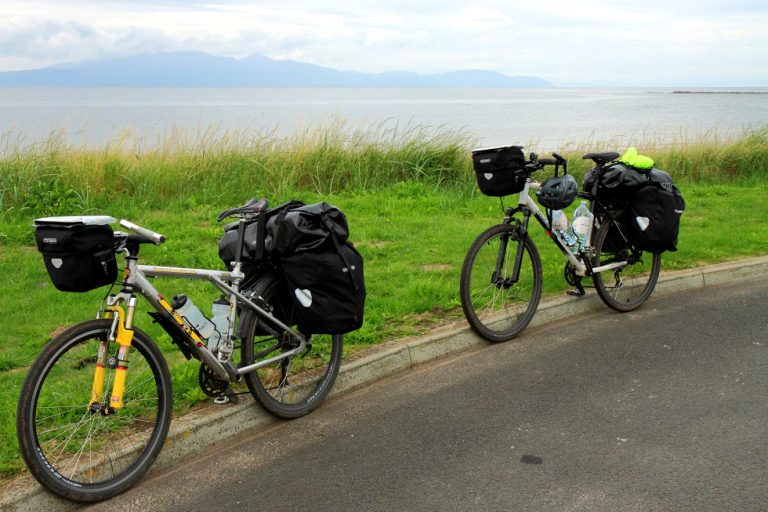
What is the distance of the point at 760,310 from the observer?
701 cm

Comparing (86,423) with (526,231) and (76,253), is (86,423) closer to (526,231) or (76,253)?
(76,253)

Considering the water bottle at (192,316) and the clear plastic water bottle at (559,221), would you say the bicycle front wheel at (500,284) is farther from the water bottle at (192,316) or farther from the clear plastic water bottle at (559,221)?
the water bottle at (192,316)

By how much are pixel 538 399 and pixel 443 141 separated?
383 inches

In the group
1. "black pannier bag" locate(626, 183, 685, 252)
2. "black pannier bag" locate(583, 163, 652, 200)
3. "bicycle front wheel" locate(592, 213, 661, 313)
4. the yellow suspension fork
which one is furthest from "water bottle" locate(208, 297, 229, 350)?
"black pannier bag" locate(626, 183, 685, 252)

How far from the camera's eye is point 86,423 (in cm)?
411

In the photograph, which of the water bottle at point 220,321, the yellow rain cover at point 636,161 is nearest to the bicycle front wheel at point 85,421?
the water bottle at point 220,321

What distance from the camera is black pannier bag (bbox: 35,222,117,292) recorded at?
3711 millimetres

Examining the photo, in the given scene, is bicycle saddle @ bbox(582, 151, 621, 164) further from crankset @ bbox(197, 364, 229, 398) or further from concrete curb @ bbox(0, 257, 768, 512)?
crankset @ bbox(197, 364, 229, 398)

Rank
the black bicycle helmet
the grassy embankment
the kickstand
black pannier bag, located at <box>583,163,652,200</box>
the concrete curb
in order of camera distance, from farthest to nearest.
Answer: black pannier bag, located at <box>583,163,652,200</box> → the grassy embankment → the black bicycle helmet → the kickstand → the concrete curb

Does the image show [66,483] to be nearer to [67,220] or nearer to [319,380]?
[67,220]

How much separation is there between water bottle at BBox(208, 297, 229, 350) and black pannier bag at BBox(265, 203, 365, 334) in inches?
15.1

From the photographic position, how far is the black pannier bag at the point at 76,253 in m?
3.71

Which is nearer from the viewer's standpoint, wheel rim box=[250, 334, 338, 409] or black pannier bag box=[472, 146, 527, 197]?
wheel rim box=[250, 334, 338, 409]

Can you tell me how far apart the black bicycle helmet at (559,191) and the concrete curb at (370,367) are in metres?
0.95
